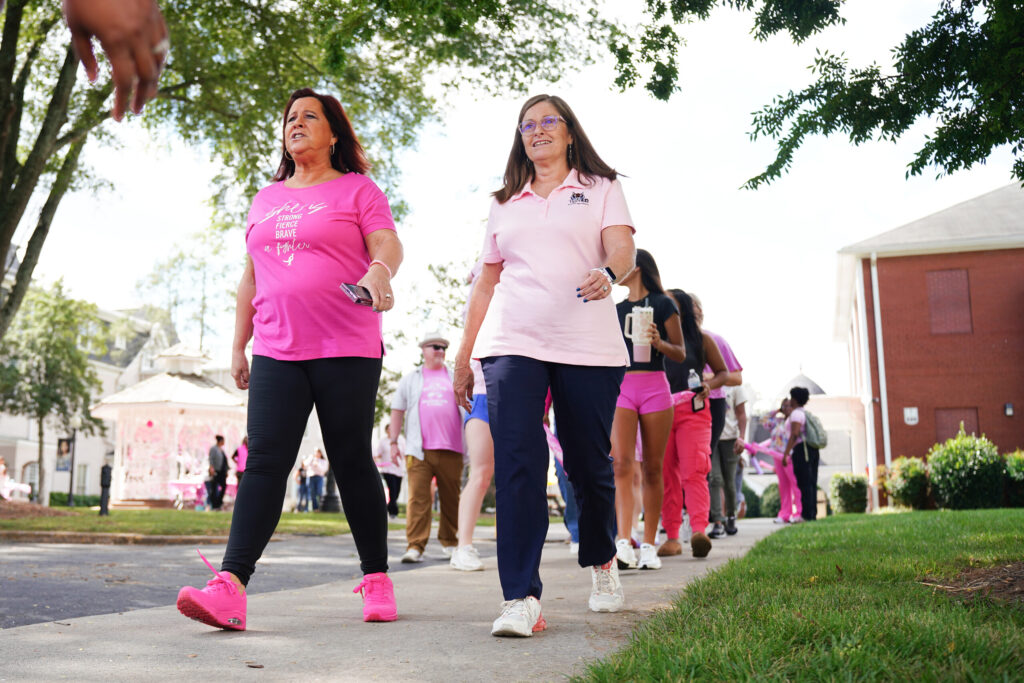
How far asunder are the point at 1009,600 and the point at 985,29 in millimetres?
2875

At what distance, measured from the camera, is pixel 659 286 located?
667 centimetres

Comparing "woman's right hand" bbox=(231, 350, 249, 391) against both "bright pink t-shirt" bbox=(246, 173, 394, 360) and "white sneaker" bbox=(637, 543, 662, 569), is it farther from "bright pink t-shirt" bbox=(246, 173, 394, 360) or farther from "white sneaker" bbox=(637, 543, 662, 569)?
"white sneaker" bbox=(637, 543, 662, 569)

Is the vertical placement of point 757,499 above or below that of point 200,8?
below

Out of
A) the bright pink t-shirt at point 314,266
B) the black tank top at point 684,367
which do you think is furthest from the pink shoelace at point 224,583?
the black tank top at point 684,367

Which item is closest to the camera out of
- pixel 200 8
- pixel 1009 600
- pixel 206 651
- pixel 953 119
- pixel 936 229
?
pixel 206 651

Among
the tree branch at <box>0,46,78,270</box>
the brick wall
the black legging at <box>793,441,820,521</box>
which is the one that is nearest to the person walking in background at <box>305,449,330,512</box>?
the tree branch at <box>0,46,78,270</box>

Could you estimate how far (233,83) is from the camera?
52.5ft

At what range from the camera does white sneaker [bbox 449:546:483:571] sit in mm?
6918

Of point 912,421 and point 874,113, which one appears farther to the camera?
point 912,421

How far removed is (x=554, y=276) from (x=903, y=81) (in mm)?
3098

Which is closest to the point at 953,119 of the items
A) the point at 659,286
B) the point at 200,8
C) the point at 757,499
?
the point at 659,286

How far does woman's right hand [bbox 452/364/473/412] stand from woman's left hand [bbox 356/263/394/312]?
490mm

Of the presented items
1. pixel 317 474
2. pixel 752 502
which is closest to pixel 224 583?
pixel 752 502

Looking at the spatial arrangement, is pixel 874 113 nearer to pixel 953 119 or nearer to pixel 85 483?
pixel 953 119
